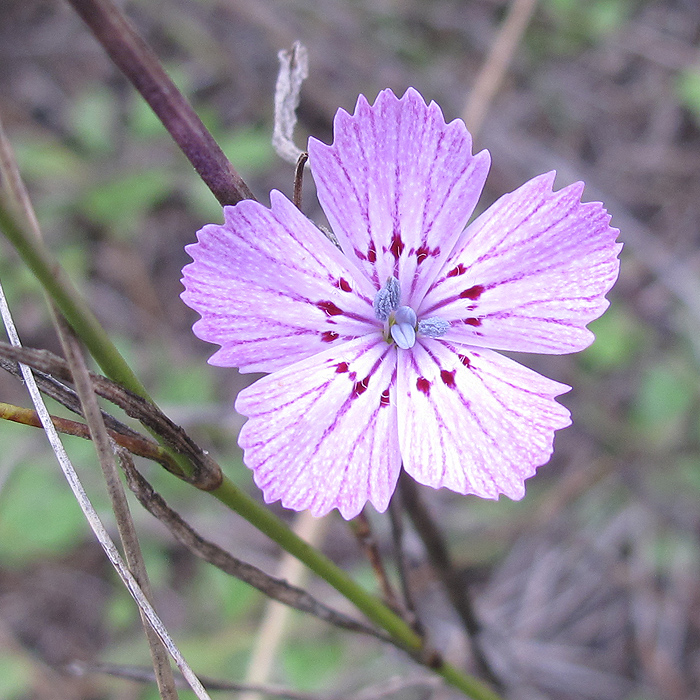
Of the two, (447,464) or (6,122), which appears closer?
(447,464)

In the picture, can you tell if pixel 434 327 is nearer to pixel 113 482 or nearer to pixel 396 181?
pixel 396 181

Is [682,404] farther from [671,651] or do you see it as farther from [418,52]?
[418,52]

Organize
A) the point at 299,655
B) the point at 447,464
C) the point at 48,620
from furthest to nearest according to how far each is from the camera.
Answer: the point at 48,620 → the point at 299,655 → the point at 447,464

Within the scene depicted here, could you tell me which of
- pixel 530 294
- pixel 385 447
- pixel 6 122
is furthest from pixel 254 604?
pixel 6 122

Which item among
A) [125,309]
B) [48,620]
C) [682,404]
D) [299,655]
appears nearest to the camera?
[299,655]

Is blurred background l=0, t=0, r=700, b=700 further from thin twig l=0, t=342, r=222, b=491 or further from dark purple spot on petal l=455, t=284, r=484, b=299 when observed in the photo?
thin twig l=0, t=342, r=222, b=491

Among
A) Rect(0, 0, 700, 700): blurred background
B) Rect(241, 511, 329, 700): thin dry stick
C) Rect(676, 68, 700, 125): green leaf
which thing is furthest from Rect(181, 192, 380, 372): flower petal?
Rect(676, 68, 700, 125): green leaf
